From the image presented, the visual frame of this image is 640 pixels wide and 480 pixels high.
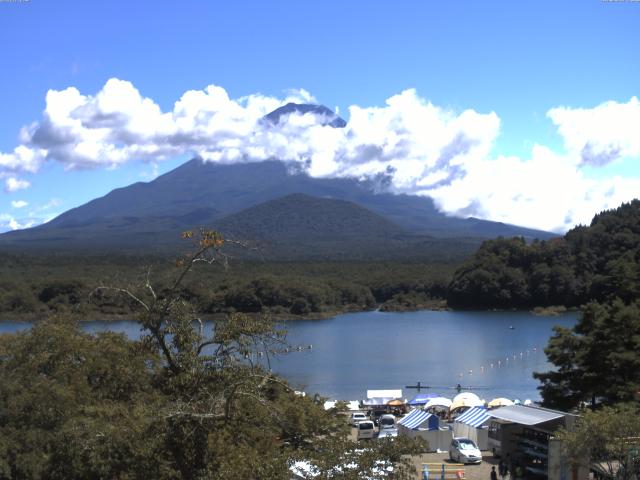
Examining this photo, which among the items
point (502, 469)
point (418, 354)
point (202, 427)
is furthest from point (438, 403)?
point (418, 354)

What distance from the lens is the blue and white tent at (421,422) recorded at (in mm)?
16734

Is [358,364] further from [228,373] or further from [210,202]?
[210,202]

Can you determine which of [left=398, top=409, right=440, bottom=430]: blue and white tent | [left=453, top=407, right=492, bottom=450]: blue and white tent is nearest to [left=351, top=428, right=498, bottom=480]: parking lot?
[left=453, top=407, right=492, bottom=450]: blue and white tent

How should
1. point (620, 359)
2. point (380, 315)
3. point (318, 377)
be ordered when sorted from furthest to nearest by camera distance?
point (380, 315)
point (318, 377)
point (620, 359)

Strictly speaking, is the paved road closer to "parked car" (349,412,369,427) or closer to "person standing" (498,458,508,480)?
"person standing" (498,458,508,480)

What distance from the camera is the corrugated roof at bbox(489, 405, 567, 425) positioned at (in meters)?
12.4

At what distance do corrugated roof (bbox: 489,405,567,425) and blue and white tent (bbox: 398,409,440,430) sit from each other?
2.89 m

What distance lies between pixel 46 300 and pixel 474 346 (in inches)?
1227

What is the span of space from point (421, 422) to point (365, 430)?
71.1 inches

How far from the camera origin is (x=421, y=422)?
16.9 meters

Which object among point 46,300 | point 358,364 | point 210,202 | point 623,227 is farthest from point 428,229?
point 358,364

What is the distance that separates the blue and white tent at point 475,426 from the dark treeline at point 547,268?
45.2 meters

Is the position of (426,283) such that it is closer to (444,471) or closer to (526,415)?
(526,415)

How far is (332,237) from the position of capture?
150m
